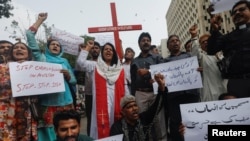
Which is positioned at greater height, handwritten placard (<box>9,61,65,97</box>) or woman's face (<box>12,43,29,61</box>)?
woman's face (<box>12,43,29,61</box>)

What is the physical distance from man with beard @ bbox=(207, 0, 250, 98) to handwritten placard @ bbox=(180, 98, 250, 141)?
1.16ft

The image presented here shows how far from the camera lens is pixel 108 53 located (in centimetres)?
467

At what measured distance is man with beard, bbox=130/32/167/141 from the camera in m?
4.44

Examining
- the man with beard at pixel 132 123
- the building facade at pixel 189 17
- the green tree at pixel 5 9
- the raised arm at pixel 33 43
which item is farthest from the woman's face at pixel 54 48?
the building facade at pixel 189 17

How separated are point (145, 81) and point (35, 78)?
1.40 metres

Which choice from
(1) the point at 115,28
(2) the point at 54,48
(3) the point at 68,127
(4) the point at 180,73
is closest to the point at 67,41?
(2) the point at 54,48

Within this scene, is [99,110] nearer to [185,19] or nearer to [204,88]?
[204,88]

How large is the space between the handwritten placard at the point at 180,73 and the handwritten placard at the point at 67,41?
1.37 metres

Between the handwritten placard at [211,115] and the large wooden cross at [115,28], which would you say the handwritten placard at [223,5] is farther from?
the large wooden cross at [115,28]

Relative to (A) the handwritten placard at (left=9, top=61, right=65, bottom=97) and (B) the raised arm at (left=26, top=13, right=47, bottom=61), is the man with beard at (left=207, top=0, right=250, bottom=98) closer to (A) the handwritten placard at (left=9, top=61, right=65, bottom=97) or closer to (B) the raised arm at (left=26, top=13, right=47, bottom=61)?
(A) the handwritten placard at (left=9, top=61, right=65, bottom=97)

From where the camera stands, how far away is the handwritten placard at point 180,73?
4.23 m

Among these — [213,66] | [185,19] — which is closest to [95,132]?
[213,66]

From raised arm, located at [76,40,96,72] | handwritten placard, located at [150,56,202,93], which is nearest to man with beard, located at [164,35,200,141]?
handwritten placard, located at [150,56,202,93]

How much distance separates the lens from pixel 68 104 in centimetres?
450
